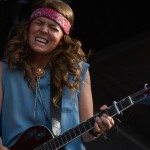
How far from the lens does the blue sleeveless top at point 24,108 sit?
3055mm

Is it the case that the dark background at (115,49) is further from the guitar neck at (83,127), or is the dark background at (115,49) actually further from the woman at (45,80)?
the guitar neck at (83,127)

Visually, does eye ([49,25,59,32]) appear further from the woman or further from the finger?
the finger

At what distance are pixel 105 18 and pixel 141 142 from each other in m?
1.27

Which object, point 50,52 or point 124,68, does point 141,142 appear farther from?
point 50,52

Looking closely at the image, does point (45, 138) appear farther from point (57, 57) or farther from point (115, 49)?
point (115, 49)

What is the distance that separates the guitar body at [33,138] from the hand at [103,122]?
0.31 meters

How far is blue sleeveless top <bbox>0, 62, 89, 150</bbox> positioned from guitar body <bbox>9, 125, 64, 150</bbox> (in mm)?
59

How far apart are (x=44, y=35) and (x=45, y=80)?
0.29 metres

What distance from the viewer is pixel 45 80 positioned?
10.3ft

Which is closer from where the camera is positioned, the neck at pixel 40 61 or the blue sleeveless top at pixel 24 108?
the blue sleeveless top at pixel 24 108

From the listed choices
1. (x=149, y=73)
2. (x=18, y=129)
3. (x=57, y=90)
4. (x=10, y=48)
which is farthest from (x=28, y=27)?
(x=149, y=73)

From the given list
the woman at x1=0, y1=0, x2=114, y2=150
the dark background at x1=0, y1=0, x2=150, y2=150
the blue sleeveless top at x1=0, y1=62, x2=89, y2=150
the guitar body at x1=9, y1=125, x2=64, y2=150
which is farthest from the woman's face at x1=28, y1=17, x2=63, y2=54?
the dark background at x1=0, y1=0, x2=150, y2=150

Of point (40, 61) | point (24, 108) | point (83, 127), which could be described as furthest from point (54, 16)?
point (83, 127)

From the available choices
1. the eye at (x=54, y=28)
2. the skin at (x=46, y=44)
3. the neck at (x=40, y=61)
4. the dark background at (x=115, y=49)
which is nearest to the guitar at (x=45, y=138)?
the skin at (x=46, y=44)
